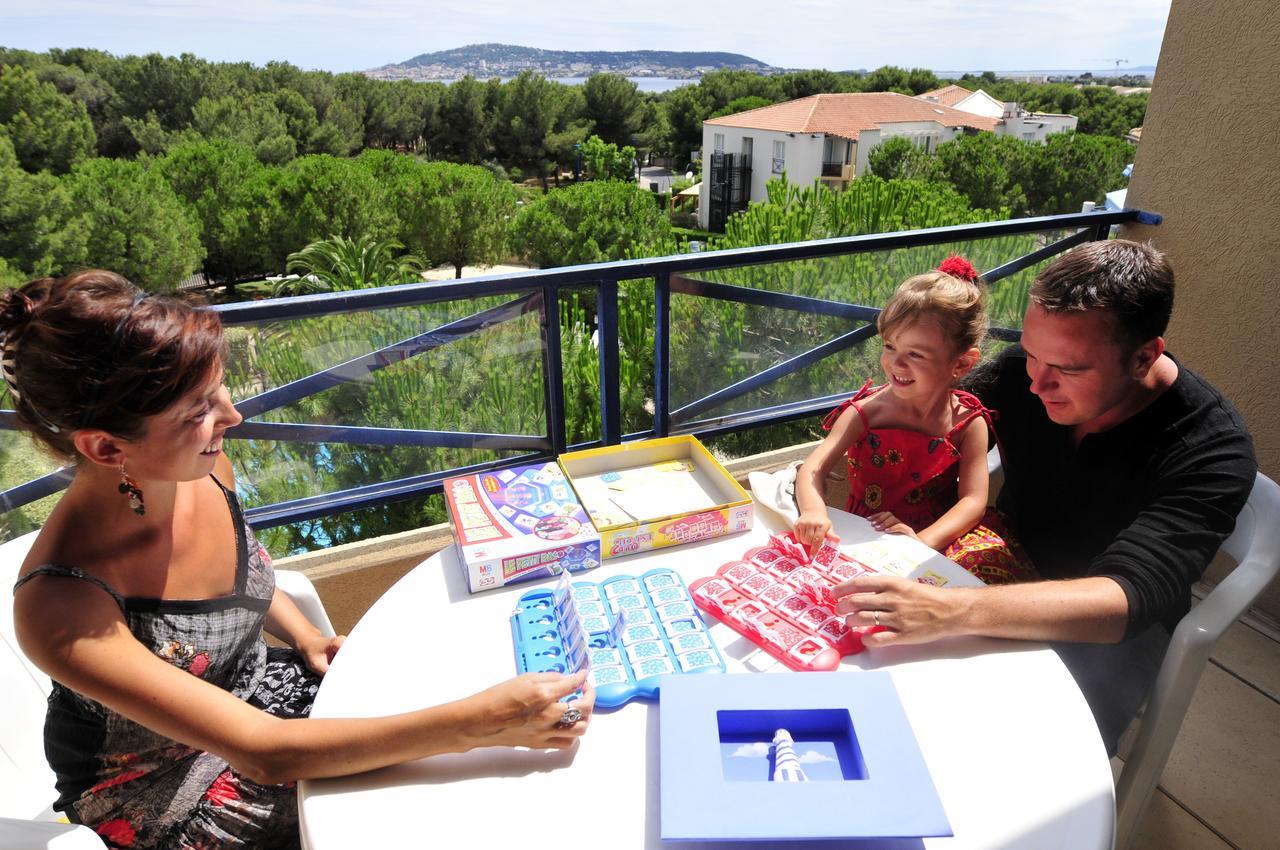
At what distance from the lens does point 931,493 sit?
1.75 metres

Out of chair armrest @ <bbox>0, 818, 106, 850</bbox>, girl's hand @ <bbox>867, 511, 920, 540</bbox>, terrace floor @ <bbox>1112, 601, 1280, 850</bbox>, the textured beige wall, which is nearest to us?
chair armrest @ <bbox>0, 818, 106, 850</bbox>

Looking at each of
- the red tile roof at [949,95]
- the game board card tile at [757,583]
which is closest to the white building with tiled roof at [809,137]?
the red tile roof at [949,95]

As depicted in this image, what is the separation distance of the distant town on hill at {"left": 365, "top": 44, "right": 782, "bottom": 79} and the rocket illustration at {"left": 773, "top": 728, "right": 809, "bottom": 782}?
322 feet

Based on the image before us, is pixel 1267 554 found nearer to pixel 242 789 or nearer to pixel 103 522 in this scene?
pixel 242 789

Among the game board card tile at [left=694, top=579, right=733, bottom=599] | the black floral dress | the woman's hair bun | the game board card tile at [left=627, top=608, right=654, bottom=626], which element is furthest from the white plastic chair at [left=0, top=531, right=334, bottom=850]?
the game board card tile at [left=694, top=579, right=733, bottom=599]

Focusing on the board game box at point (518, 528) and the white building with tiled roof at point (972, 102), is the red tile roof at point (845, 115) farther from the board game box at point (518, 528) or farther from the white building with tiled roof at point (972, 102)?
the board game box at point (518, 528)

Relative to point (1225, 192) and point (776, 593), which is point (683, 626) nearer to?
point (776, 593)

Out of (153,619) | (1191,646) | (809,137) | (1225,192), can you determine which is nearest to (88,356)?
(153,619)

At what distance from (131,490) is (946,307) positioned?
1.55m

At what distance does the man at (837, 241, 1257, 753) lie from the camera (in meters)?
1.10

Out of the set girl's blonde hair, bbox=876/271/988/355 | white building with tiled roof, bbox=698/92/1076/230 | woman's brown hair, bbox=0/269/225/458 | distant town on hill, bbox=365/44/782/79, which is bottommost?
white building with tiled roof, bbox=698/92/1076/230

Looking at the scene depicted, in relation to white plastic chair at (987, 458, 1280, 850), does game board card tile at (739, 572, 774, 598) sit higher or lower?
higher

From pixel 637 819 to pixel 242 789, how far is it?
69 cm

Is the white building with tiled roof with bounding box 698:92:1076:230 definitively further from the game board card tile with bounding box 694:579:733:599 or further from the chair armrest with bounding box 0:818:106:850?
the chair armrest with bounding box 0:818:106:850
